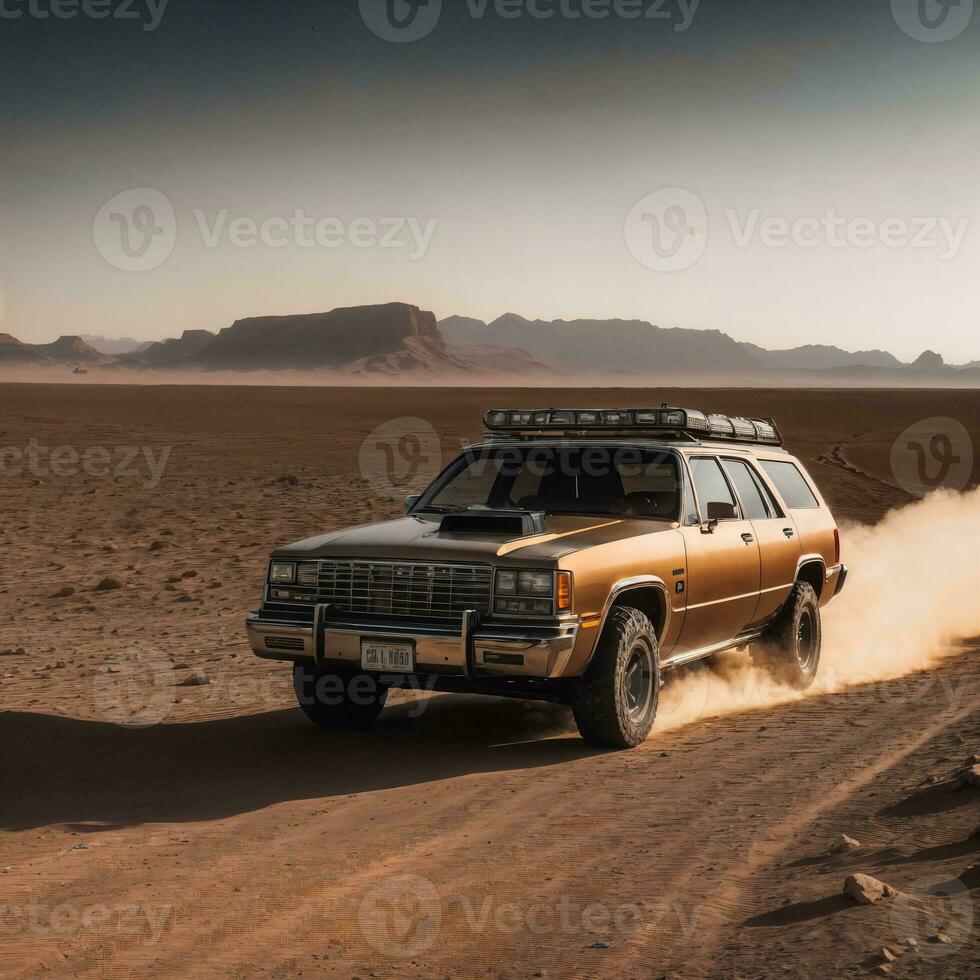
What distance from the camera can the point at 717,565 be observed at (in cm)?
817

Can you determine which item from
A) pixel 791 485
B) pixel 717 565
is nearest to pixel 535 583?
pixel 717 565

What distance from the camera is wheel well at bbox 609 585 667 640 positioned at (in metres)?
7.45

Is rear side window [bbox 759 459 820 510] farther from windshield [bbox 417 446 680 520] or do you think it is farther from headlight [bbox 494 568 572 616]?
headlight [bbox 494 568 572 616]

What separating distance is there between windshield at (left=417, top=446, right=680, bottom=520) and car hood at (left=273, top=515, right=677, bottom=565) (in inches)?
10.6

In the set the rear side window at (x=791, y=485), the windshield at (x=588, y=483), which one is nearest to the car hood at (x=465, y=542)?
the windshield at (x=588, y=483)

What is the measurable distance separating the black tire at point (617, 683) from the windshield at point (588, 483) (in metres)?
1.01

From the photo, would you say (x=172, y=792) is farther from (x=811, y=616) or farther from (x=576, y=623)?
(x=811, y=616)

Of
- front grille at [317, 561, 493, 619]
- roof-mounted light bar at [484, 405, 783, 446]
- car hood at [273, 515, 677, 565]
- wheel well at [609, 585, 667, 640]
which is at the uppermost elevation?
roof-mounted light bar at [484, 405, 783, 446]

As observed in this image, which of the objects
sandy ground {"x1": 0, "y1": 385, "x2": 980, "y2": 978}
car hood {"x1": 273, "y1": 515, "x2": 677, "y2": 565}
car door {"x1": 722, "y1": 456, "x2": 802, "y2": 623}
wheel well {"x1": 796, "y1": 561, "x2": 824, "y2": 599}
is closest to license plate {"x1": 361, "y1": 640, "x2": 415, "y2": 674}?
car hood {"x1": 273, "y1": 515, "x2": 677, "y2": 565}

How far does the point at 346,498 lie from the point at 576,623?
15.3 metres

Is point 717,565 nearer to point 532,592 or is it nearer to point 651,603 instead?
point 651,603

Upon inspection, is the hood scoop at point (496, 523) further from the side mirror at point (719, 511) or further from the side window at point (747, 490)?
the side window at point (747, 490)

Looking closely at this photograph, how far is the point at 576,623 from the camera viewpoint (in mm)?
6668

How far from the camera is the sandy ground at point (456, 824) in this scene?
408 centimetres
